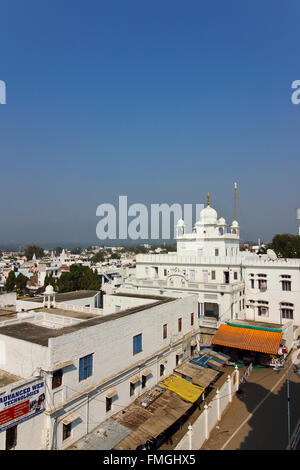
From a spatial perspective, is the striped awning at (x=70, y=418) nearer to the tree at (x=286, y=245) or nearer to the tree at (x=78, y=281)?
the tree at (x=78, y=281)

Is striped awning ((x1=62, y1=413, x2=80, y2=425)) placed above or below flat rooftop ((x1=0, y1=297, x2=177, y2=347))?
below

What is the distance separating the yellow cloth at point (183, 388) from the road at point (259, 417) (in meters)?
2.22

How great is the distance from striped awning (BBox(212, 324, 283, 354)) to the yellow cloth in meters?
8.88

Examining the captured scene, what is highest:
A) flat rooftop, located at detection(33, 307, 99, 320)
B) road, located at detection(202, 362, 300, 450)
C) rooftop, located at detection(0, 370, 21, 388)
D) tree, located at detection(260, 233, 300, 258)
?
tree, located at detection(260, 233, 300, 258)

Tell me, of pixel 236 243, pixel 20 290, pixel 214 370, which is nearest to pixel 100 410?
pixel 214 370

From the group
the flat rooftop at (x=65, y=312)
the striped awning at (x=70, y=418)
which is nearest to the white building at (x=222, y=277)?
the flat rooftop at (x=65, y=312)

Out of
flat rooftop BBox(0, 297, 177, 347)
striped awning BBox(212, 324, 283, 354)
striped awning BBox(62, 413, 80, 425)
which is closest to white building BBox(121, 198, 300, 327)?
striped awning BBox(212, 324, 283, 354)

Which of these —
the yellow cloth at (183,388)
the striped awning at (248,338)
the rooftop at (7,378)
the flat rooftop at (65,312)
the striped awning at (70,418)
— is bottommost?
the yellow cloth at (183,388)

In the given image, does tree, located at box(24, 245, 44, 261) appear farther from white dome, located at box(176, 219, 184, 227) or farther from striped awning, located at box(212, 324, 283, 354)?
striped awning, located at box(212, 324, 283, 354)

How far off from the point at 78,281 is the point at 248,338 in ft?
107

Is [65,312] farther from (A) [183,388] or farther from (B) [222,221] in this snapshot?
(B) [222,221]

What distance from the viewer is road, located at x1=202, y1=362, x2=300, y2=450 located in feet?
59.2

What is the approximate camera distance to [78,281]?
5409 cm

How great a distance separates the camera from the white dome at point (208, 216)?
44.8 metres
